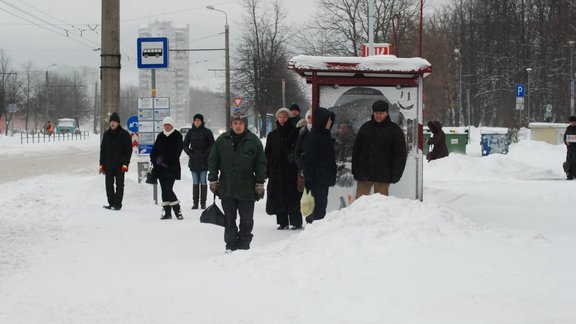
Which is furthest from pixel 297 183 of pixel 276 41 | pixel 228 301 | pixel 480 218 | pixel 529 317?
pixel 276 41

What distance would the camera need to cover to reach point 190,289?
668cm

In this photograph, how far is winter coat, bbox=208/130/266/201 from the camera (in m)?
8.52

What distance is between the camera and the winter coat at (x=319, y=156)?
9844 millimetres

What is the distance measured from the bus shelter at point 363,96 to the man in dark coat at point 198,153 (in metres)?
2.86

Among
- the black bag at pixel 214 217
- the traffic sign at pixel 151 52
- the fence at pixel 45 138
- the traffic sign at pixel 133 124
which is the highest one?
the traffic sign at pixel 151 52

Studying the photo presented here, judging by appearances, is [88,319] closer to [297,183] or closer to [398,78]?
[297,183]

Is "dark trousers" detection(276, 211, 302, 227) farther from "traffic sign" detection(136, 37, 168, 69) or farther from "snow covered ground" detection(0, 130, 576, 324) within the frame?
"traffic sign" detection(136, 37, 168, 69)

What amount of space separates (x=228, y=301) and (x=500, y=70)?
68.0 m

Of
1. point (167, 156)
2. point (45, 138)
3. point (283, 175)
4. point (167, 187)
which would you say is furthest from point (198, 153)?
point (45, 138)

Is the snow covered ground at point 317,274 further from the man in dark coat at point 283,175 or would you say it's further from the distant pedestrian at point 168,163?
the distant pedestrian at point 168,163

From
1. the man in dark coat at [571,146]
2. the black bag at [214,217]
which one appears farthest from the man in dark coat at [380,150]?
the man in dark coat at [571,146]

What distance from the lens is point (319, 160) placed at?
986cm

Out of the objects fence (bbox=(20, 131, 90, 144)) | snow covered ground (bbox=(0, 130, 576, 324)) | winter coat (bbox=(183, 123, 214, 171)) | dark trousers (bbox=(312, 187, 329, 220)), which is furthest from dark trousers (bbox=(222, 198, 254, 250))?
fence (bbox=(20, 131, 90, 144))

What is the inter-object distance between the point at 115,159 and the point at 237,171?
570 centimetres
